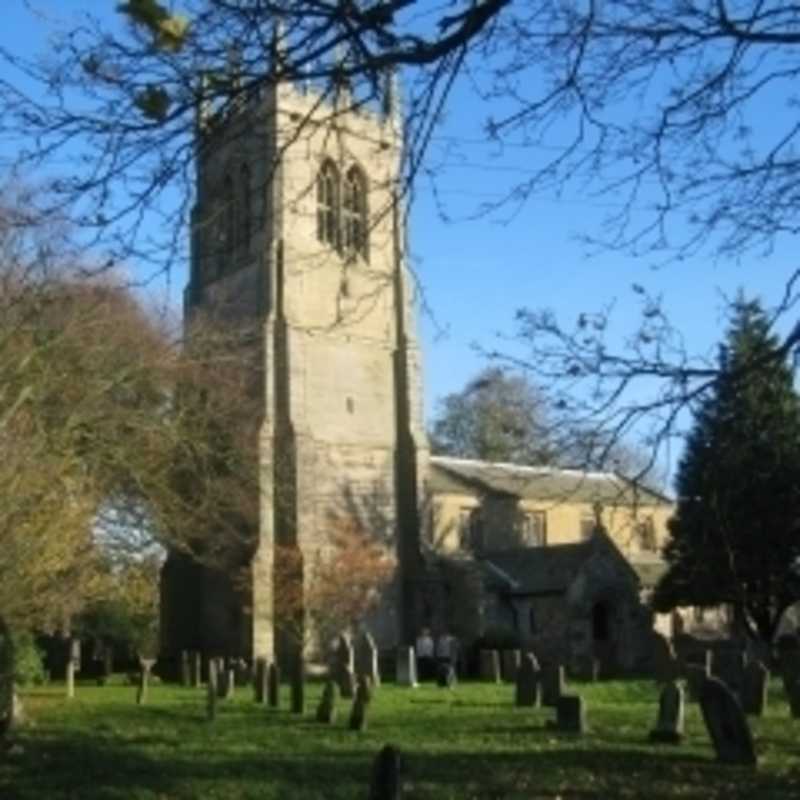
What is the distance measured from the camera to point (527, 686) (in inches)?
781

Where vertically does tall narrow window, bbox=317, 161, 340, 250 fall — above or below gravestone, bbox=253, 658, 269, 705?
above

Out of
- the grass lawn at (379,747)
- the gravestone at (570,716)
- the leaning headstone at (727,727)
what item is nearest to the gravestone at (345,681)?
the grass lawn at (379,747)

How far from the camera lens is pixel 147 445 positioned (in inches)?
968

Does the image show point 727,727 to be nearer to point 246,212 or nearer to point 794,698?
point 794,698

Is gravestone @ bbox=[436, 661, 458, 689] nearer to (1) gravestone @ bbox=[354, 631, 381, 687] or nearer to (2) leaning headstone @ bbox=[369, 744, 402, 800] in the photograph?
(1) gravestone @ bbox=[354, 631, 381, 687]

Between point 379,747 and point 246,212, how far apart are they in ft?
26.3

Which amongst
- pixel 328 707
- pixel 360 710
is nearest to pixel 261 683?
pixel 328 707

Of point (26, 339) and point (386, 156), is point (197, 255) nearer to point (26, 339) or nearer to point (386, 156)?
point (386, 156)

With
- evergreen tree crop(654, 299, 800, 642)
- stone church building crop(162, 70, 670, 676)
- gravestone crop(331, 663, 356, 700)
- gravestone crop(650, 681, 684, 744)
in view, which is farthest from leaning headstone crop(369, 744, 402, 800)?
stone church building crop(162, 70, 670, 676)

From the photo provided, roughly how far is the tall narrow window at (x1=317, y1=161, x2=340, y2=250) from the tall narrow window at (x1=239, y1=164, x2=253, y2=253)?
39 centimetres

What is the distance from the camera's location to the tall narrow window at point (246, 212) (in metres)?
6.05

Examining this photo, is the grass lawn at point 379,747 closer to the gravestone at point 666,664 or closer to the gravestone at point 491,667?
the gravestone at point 666,664

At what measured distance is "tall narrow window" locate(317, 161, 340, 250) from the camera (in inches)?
264

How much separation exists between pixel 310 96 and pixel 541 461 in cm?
253
